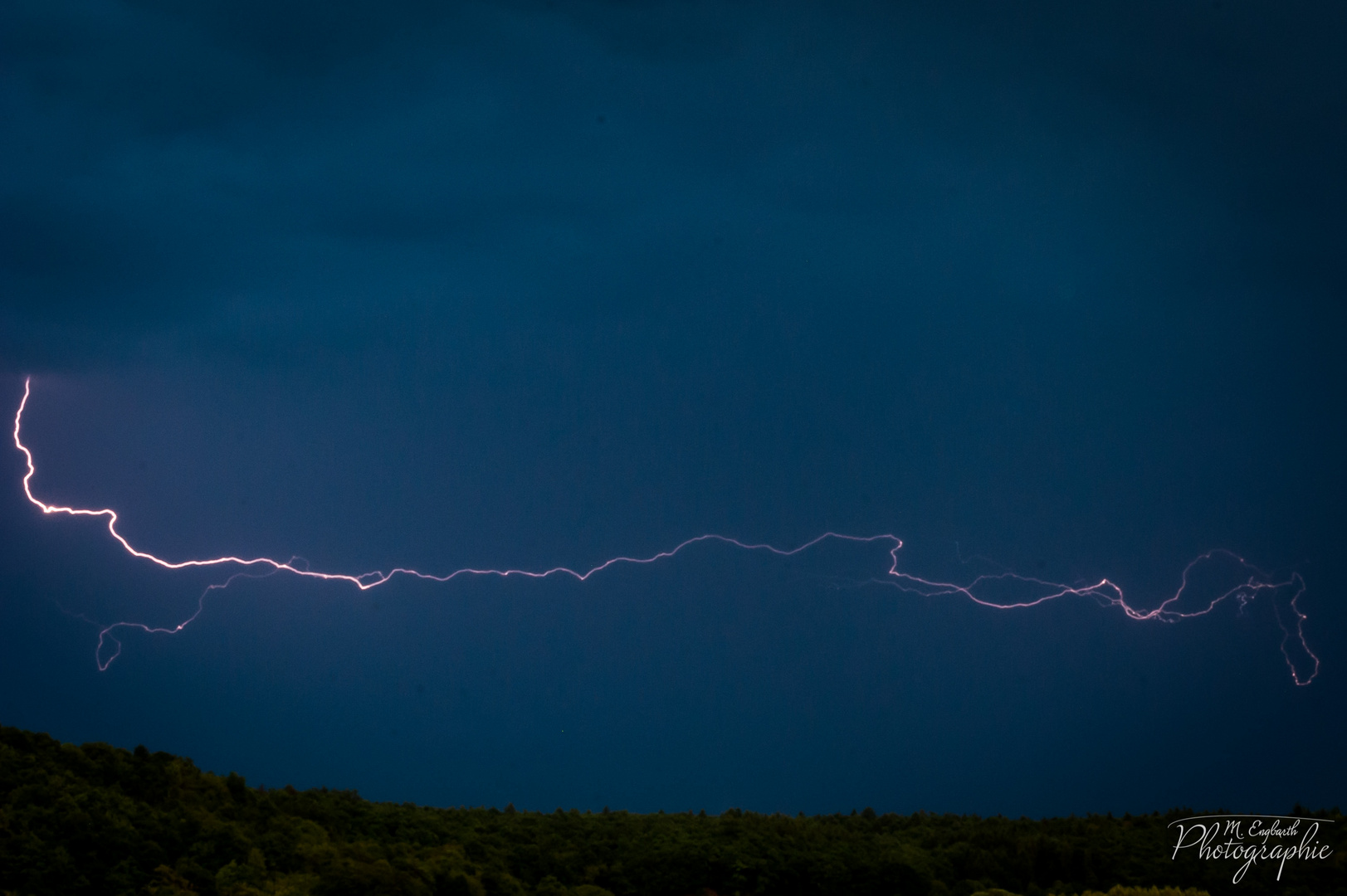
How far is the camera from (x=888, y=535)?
17.6 m

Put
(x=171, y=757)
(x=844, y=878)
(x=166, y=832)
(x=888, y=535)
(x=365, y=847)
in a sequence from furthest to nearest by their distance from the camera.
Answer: (x=888, y=535)
(x=171, y=757)
(x=844, y=878)
(x=365, y=847)
(x=166, y=832)

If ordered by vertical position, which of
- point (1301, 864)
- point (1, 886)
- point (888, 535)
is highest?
Result: point (888, 535)

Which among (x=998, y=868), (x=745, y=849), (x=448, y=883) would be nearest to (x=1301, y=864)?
(x=998, y=868)

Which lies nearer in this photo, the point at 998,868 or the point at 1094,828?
the point at 998,868

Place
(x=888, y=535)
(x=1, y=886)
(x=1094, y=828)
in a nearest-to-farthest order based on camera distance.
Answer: (x=1, y=886) < (x=1094, y=828) < (x=888, y=535)

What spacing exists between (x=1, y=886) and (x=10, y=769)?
5.92ft

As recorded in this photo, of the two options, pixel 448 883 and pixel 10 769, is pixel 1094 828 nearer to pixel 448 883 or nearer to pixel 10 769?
pixel 448 883

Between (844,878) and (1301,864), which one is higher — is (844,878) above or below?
below

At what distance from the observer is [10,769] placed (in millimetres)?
6676

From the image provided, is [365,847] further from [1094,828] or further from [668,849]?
[1094,828]

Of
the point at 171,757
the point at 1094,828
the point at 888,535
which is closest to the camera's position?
the point at 171,757

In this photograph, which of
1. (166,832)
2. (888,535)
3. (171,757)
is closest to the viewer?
(166,832)

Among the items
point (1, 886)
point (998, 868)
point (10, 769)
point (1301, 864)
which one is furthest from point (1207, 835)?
point (10, 769)

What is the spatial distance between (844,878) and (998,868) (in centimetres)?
147
